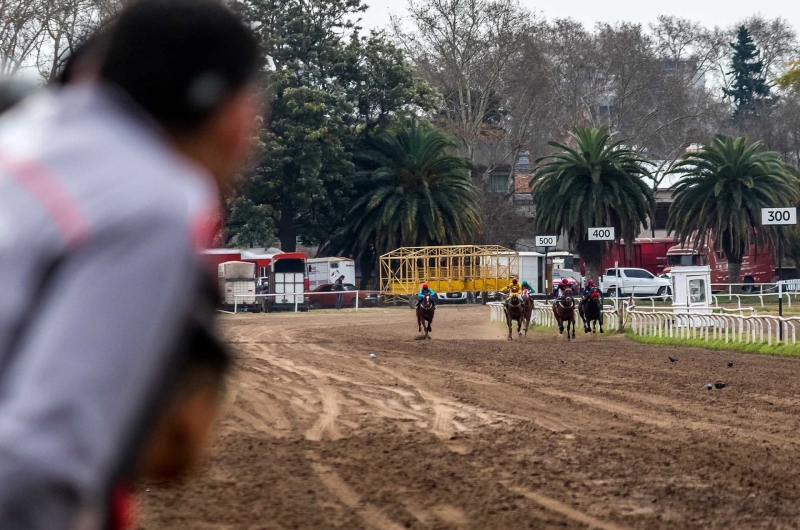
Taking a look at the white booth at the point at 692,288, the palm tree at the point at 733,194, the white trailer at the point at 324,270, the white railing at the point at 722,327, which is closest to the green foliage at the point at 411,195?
the white trailer at the point at 324,270

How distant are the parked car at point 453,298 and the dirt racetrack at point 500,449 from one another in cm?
3818

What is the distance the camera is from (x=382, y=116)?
209ft

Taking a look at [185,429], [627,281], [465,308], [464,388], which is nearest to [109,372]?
[185,429]

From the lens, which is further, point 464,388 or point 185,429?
point 464,388

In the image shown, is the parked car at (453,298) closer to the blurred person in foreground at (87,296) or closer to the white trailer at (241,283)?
the white trailer at (241,283)

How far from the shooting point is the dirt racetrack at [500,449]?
23.5 feet

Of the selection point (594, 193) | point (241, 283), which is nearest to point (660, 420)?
point (594, 193)

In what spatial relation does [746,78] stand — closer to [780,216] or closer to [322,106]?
[322,106]

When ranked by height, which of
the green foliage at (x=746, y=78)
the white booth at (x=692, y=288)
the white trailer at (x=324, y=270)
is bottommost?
the white booth at (x=692, y=288)

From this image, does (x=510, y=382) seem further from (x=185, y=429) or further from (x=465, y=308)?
(x=465, y=308)

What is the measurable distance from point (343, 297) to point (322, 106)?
1041 centimetres

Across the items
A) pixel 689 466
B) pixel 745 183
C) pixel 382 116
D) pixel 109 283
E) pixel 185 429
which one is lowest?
pixel 689 466

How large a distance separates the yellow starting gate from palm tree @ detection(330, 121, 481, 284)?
424cm

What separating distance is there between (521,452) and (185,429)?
8329mm
